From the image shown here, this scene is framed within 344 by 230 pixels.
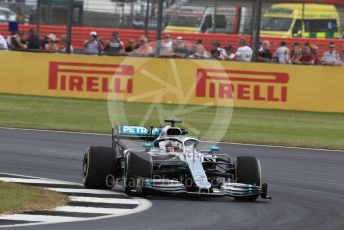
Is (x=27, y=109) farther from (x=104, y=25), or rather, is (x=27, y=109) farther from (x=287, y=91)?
(x=104, y=25)

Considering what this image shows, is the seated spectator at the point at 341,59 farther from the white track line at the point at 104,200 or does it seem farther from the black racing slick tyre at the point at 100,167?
the white track line at the point at 104,200

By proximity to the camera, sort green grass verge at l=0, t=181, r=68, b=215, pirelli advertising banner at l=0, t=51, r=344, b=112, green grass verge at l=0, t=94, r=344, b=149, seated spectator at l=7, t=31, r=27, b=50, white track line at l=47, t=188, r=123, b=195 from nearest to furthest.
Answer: green grass verge at l=0, t=181, r=68, b=215, white track line at l=47, t=188, r=123, b=195, green grass verge at l=0, t=94, r=344, b=149, pirelli advertising banner at l=0, t=51, r=344, b=112, seated spectator at l=7, t=31, r=27, b=50

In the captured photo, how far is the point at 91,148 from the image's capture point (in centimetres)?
1352

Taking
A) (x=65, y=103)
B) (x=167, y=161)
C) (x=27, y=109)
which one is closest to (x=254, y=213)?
(x=167, y=161)

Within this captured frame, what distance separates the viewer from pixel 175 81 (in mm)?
30688

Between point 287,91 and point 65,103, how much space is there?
600 cm

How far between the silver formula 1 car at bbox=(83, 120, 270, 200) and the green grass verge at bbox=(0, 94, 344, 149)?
8.19 m

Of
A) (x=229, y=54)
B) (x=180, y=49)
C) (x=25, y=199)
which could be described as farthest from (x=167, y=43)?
(x=25, y=199)

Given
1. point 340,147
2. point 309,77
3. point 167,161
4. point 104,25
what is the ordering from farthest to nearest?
point 104,25
point 309,77
point 340,147
point 167,161

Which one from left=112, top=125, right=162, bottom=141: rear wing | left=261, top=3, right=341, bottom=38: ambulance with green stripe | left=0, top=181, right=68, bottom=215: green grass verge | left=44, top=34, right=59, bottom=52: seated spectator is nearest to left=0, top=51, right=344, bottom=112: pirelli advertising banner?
left=44, top=34, right=59, bottom=52: seated spectator

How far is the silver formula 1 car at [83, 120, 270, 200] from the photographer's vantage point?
12758 mm

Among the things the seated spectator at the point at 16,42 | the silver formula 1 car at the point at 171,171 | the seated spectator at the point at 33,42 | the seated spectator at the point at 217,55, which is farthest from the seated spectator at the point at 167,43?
the silver formula 1 car at the point at 171,171

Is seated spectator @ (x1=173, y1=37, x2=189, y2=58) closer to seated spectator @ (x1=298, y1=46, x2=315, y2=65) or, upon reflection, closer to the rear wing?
seated spectator @ (x1=298, y1=46, x2=315, y2=65)

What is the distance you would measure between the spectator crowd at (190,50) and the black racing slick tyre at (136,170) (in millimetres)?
16127
